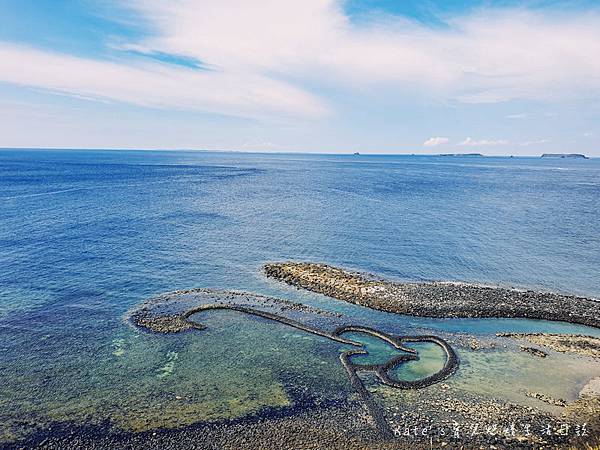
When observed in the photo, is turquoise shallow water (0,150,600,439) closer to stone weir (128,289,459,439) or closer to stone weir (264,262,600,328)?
stone weir (128,289,459,439)

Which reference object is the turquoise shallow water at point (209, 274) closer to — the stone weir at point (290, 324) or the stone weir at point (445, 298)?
the stone weir at point (290, 324)

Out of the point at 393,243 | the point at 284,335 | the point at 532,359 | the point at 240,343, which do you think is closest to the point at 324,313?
the point at 284,335

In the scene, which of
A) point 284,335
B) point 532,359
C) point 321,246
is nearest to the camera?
point 532,359

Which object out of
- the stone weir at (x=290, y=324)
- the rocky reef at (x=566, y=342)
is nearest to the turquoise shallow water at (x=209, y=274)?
the stone weir at (x=290, y=324)

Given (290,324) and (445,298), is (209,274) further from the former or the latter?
(445,298)

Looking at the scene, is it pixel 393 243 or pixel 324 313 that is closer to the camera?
pixel 324 313

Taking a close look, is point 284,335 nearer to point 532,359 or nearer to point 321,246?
point 532,359

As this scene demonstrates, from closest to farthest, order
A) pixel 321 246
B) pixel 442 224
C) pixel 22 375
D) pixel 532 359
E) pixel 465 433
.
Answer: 1. pixel 465 433
2. pixel 22 375
3. pixel 532 359
4. pixel 321 246
5. pixel 442 224

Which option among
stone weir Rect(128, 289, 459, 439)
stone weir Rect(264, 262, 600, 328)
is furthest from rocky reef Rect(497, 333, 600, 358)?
stone weir Rect(128, 289, 459, 439)
